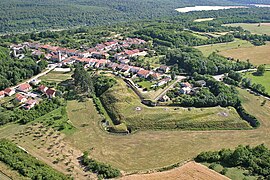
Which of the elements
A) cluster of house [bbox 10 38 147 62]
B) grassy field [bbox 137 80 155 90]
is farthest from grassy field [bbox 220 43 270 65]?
grassy field [bbox 137 80 155 90]

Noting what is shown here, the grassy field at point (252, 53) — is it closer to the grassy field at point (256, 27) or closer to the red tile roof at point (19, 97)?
the grassy field at point (256, 27)

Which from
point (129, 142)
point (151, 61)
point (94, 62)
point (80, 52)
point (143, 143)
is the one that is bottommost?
point (129, 142)

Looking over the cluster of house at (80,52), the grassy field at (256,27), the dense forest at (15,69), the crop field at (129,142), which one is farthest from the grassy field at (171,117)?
the grassy field at (256,27)

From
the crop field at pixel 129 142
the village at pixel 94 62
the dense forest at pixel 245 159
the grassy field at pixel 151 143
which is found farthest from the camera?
the village at pixel 94 62

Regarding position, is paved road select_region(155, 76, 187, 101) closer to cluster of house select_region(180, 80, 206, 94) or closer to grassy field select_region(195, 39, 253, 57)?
cluster of house select_region(180, 80, 206, 94)

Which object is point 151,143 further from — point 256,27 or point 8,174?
point 256,27

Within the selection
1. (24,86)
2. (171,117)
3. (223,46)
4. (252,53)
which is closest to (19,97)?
(24,86)
